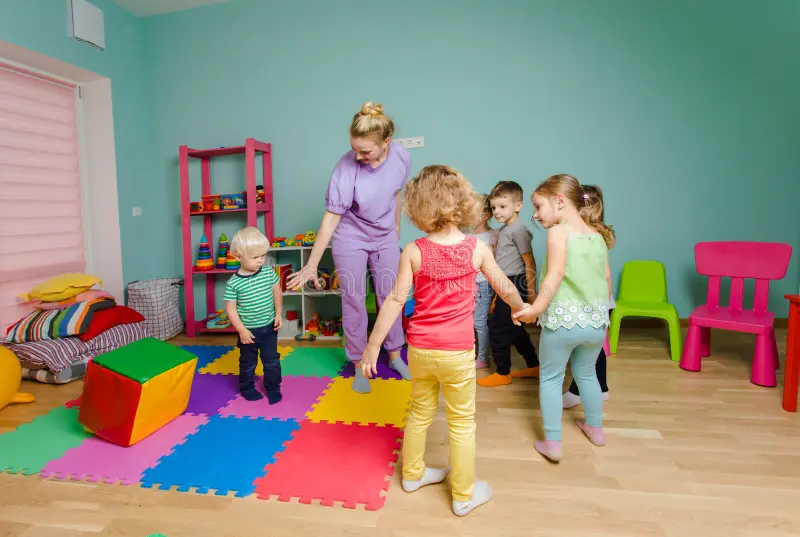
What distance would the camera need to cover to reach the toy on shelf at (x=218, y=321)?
12.1ft

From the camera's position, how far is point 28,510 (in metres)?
1.50

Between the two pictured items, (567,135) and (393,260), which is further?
(567,135)

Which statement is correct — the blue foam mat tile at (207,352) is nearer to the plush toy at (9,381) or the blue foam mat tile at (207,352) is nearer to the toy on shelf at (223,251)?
the toy on shelf at (223,251)

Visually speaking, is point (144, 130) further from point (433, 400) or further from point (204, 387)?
point (433, 400)

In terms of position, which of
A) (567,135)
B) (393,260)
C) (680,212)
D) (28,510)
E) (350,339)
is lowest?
(28,510)

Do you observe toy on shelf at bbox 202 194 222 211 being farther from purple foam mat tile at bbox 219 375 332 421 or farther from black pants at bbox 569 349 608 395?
black pants at bbox 569 349 608 395

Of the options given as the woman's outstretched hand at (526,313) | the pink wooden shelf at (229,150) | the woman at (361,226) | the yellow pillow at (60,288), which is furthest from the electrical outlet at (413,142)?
the yellow pillow at (60,288)

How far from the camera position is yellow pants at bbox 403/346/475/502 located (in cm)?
139

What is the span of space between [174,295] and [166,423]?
6.48 ft

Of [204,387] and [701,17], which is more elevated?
[701,17]

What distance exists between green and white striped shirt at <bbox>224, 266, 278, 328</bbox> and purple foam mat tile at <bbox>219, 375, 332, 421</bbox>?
0.40m

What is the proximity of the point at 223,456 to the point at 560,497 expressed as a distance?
1260 mm

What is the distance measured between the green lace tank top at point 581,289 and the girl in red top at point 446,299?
38cm

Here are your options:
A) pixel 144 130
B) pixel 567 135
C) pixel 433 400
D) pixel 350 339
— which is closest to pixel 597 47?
pixel 567 135
